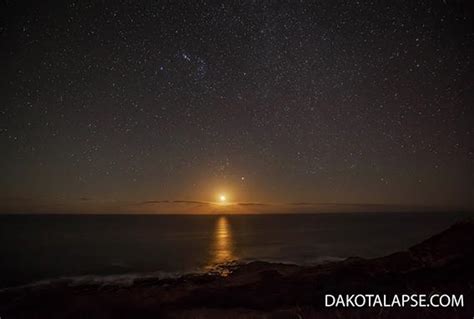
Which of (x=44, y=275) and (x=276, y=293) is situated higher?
(x=276, y=293)

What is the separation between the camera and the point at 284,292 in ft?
45.3

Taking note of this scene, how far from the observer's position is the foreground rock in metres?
11.0

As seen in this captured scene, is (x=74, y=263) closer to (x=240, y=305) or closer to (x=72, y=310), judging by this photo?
(x=72, y=310)

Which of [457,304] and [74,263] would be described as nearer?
[457,304]

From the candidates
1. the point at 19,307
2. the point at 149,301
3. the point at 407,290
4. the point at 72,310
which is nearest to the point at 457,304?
the point at 407,290

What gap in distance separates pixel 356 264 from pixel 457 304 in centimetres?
783

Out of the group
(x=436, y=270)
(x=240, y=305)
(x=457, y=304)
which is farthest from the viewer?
(x=436, y=270)

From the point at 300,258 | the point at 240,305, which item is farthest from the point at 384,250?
the point at 240,305

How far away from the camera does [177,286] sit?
15.9m

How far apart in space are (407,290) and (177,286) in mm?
9884

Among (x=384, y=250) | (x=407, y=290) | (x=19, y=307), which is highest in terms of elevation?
(x=407, y=290)

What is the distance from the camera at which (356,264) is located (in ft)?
58.7

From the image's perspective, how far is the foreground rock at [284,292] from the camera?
11008mm

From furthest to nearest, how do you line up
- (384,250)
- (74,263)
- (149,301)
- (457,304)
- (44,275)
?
(384,250) < (74,263) < (44,275) < (149,301) < (457,304)
